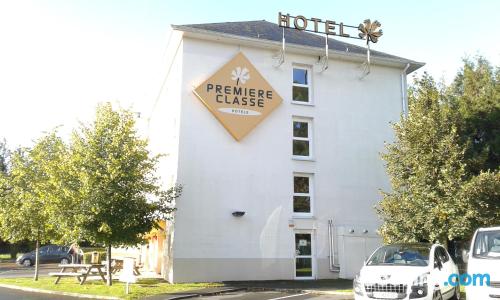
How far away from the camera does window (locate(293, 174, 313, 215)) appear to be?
20.6 metres

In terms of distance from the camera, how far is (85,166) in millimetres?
16516

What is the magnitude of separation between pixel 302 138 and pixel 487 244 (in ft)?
38.9

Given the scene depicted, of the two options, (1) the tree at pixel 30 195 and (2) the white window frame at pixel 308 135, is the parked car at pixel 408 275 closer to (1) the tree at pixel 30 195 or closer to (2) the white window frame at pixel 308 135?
(2) the white window frame at pixel 308 135

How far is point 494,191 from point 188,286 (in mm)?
10637

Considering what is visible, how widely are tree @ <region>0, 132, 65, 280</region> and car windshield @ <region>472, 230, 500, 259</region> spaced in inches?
553

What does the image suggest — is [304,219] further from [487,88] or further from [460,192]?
[487,88]

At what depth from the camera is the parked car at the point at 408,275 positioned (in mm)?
9977

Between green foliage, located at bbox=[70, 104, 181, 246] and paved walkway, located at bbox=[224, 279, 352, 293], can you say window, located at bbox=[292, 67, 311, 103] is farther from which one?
paved walkway, located at bbox=[224, 279, 352, 293]

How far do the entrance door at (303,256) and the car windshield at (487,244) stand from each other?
1039cm

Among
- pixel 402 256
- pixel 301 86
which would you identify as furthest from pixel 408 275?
pixel 301 86

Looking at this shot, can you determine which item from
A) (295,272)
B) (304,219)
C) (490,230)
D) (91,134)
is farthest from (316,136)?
(490,230)

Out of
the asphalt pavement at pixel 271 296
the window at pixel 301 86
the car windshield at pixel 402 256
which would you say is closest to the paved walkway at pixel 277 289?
the asphalt pavement at pixel 271 296

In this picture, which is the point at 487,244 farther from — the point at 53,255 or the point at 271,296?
the point at 53,255

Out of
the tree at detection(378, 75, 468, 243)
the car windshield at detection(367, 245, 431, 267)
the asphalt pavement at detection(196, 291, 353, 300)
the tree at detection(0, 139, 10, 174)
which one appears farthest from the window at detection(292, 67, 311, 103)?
the tree at detection(0, 139, 10, 174)
